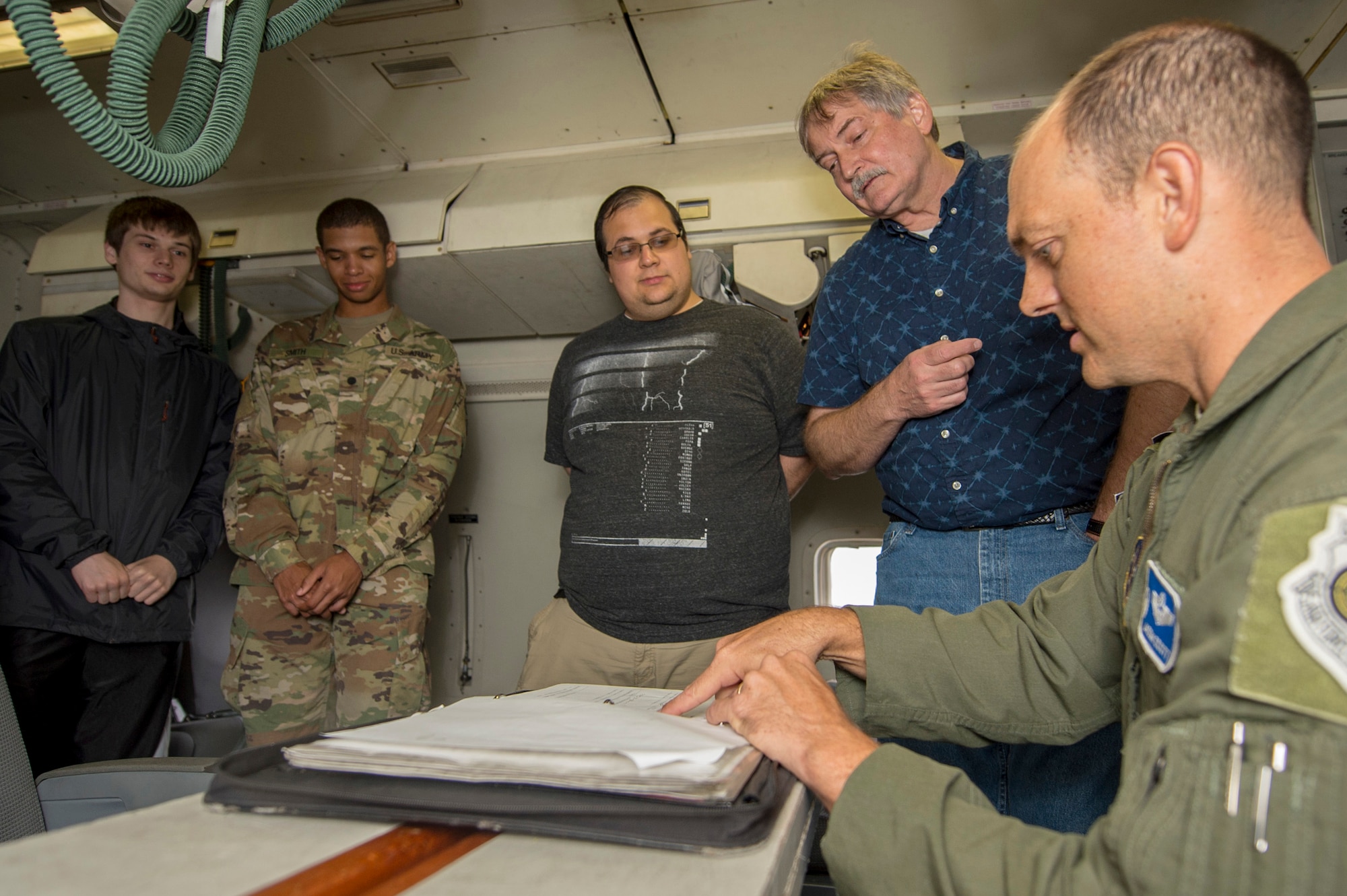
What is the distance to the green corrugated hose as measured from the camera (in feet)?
3.76

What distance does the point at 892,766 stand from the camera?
0.75 metres

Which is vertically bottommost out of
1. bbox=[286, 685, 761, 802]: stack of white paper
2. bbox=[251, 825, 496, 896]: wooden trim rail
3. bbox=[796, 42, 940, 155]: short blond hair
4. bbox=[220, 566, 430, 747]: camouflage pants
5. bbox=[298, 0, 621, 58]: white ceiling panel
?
bbox=[220, 566, 430, 747]: camouflage pants

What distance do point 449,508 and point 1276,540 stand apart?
350 cm

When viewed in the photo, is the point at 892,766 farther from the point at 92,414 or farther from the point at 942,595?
the point at 92,414

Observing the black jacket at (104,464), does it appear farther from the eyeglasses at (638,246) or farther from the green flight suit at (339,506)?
the eyeglasses at (638,246)

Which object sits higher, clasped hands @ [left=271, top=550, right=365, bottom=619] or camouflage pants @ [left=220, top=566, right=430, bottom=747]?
clasped hands @ [left=271, top=550, right=365, bottom=619]

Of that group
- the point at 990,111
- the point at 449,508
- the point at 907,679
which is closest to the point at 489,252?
the point at 449,508

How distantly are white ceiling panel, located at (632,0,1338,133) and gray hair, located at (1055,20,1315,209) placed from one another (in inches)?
65.1

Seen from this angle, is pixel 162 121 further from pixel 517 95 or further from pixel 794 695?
pixel 794 695

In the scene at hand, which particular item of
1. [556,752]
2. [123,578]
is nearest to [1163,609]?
[556,752]

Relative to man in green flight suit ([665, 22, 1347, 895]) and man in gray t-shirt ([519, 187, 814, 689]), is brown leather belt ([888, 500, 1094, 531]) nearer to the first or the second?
man in green flight suit ([665, 22, 1347, 895])

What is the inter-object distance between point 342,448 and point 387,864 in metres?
2.41

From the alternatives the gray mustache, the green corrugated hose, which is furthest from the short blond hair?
the green corrugated hose

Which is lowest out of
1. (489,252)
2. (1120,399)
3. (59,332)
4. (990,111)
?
(1120,399)
